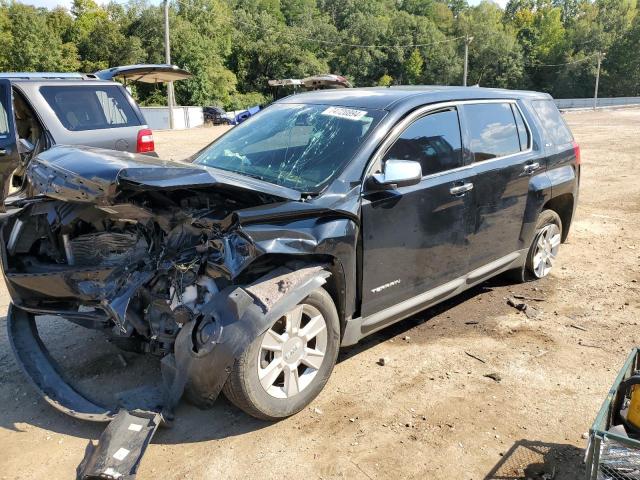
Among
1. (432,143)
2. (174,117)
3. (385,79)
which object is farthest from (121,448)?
(385,79)

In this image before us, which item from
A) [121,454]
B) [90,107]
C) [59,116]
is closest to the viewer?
[121,454]

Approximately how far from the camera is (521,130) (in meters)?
4.99

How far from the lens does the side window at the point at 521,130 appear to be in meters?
4.95

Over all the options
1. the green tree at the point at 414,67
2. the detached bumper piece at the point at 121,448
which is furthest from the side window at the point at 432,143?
the green tree at the point at 414,67

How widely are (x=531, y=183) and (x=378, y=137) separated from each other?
197 centimetres

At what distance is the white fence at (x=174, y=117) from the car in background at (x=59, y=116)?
2989 cm

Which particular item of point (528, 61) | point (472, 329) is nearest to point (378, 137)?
point (472, 329)

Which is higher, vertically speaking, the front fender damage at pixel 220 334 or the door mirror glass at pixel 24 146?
the door mirror glass at pixel 24 146

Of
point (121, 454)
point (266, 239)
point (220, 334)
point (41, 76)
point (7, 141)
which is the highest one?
point (41, 76)

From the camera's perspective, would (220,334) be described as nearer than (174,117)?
Yes

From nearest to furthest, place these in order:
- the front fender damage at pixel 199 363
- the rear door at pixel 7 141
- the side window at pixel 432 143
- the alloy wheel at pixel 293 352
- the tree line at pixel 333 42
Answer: the front fender damage at pixel 199 363 → the alloy wheel at pixel 293 352 → the side window at pixel 432 143 → the rear door at pixel 7 141 → the tree line at pixel 333 42

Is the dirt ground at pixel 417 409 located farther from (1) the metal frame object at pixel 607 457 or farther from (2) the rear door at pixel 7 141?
(2) the rear door at pixel 7 141

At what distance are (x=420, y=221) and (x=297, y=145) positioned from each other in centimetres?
100

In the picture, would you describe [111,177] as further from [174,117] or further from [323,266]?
[174,117]
